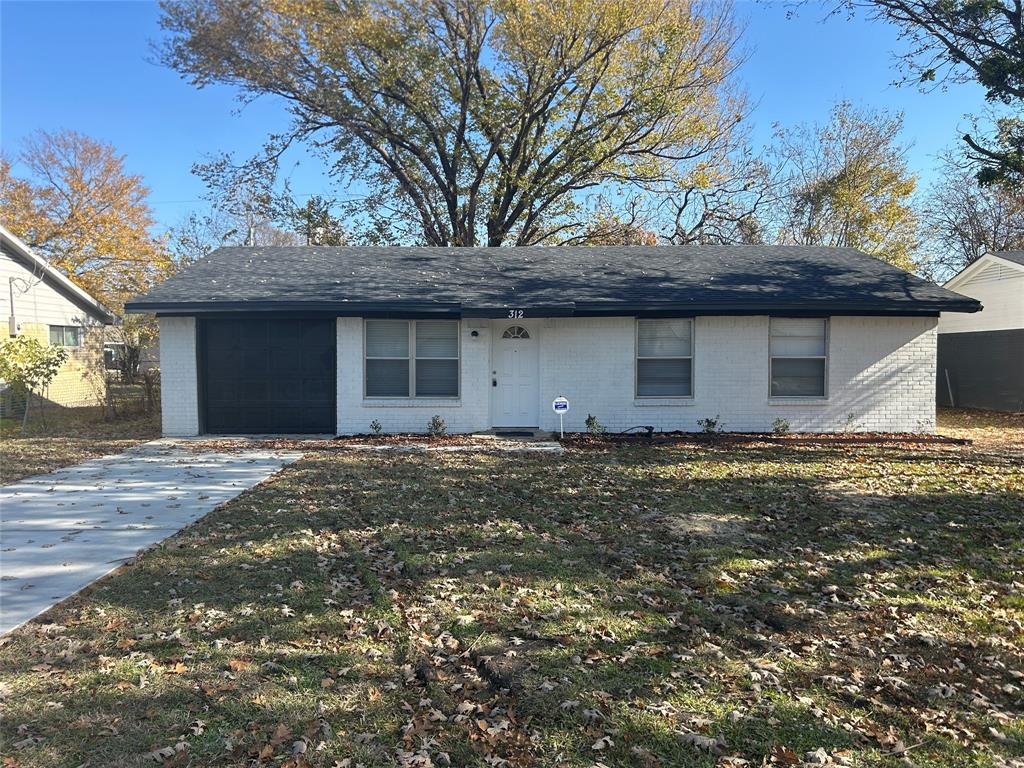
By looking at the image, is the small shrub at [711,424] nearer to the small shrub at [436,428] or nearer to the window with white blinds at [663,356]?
the window with white blinds at [663,356]

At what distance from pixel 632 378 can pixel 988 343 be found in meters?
11.9

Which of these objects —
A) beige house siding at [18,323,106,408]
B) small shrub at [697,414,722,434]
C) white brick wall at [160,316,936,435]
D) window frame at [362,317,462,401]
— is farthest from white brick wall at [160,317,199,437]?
small shrub at [697,414,722,434]

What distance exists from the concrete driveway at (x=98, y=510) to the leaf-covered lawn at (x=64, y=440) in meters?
0.54

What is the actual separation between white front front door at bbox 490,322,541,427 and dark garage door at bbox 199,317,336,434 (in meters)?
3.29

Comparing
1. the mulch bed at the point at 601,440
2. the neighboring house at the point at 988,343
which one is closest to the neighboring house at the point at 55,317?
the mulch bed at the point at 601,440

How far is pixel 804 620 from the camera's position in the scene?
172 inches

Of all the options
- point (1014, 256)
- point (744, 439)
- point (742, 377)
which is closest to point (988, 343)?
point (1014, 256)

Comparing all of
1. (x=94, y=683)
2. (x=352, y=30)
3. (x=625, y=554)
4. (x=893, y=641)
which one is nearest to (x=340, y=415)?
(x=625, y=554)

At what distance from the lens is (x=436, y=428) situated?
41.1 feet

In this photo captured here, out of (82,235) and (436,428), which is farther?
(82,235)

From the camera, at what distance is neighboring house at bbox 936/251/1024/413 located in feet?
A: 55.5

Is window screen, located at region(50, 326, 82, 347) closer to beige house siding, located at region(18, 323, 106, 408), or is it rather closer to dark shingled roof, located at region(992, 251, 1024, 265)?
beige house siding, located at region(18, 323, 106, 408)

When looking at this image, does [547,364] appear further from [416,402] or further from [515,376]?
[416,402]

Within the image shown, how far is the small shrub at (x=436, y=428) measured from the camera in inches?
493
